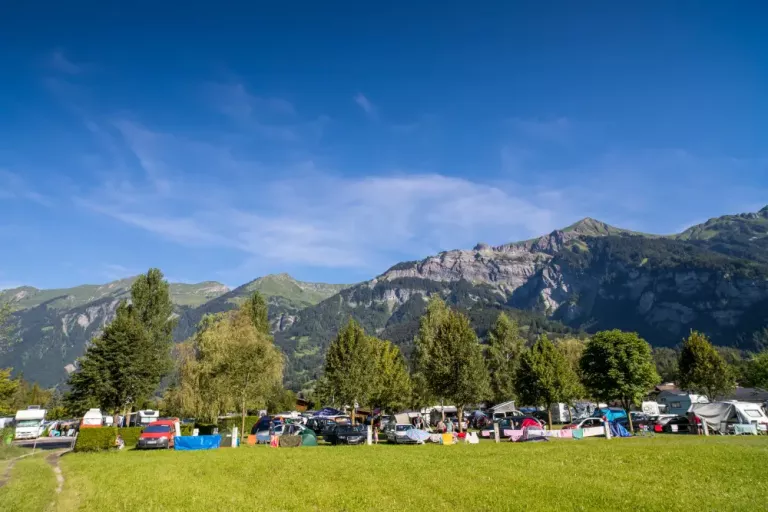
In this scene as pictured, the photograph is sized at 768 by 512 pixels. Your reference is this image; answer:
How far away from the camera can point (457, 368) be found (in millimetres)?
46062

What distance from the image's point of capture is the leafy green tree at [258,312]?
66125 mm

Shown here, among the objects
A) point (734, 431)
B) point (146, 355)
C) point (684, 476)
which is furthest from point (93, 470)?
point (734, 431)

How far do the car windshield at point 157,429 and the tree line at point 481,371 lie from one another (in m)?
20.9

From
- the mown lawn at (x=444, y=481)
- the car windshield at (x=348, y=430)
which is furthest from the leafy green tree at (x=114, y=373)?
the mown lawn at (x=444, y=481)

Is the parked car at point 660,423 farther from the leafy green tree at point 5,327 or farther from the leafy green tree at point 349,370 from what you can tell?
the leafy green tree at point 5,327

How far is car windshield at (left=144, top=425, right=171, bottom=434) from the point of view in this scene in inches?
1372

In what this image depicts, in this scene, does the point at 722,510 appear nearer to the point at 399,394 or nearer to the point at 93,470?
the point at 93,470

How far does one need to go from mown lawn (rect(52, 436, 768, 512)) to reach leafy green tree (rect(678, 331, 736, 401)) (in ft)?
150

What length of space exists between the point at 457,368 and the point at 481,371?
2.51 meters

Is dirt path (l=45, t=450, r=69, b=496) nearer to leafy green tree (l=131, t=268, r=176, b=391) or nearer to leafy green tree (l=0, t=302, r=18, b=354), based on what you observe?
leafy green tree (l=0, t=302, r=18, b=354)

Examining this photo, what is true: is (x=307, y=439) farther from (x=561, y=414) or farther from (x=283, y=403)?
(x=283, y=403)

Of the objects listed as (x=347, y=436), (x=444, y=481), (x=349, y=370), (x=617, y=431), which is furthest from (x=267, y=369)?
(x=444, y=481)

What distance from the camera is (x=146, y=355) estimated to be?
5188 centimetres

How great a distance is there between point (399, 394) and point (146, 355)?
104 feet
